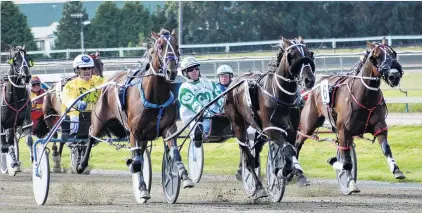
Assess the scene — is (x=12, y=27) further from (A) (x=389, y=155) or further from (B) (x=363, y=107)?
(A) (x=389, y=155)

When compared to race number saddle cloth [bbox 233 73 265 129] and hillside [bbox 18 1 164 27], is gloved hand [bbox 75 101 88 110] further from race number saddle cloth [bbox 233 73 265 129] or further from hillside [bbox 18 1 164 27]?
hillside [bbox 18 1 164 27]

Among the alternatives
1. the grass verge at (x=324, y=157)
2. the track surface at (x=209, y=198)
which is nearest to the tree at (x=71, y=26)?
the grass verge at (x=324, y=157)

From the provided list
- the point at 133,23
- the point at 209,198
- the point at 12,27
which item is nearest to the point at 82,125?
the point at 209,198

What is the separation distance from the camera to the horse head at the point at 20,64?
1834 cm

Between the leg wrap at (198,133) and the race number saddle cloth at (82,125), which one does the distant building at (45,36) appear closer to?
the leg wrap at (198,133)

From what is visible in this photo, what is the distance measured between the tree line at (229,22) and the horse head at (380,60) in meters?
30.1

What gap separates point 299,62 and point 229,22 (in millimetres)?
36398

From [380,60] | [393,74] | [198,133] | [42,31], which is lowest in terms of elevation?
[42,31]

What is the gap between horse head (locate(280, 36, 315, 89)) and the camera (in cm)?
1255

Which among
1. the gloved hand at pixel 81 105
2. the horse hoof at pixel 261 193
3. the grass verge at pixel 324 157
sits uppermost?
the gloved hand at pixel 81 105

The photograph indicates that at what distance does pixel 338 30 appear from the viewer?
46.9 meters

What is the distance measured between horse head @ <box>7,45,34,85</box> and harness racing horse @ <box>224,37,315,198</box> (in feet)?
18.2

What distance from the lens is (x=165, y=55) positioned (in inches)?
500

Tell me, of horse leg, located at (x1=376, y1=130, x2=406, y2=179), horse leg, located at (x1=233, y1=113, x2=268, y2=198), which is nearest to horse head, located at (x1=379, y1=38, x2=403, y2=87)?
horse leg, located at (x1=376, y1=130, x2=406, y2=179)
